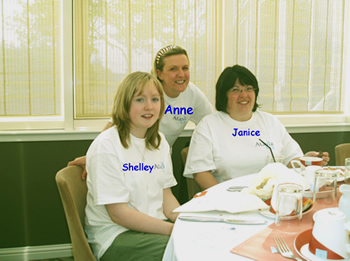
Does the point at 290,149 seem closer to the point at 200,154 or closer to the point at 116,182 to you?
the point at 200,154

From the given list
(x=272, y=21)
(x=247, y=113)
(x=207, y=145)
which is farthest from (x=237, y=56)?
(x=207, y=145)

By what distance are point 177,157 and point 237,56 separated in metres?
1.06

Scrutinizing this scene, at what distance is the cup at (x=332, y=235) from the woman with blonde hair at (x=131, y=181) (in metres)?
0.68

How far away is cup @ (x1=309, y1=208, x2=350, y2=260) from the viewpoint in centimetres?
76

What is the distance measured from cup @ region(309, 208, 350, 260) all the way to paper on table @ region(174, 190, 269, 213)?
1.16ft

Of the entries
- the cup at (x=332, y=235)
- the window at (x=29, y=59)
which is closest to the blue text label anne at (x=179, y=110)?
the window at (x=29, y=59)

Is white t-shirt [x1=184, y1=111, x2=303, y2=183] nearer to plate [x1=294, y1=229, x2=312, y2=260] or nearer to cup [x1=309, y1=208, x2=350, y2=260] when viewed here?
plate [x1=294, y1=229, x2=312, y2=260]

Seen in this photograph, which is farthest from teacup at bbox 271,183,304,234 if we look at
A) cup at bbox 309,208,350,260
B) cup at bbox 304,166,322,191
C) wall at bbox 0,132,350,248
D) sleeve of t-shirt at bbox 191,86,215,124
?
wall at bbox 0,132,350,248

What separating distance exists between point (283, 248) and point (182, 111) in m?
1.61

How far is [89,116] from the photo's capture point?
8.69ft

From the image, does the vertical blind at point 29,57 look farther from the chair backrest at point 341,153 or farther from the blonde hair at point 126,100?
the chair backrest at point 341,153

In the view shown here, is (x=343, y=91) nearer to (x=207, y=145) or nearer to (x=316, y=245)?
(x=207, y=145)

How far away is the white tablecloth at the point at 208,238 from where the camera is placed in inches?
33.3

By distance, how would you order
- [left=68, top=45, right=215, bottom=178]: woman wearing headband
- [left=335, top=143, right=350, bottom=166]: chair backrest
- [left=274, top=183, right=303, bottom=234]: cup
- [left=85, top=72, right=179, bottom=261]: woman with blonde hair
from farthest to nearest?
[left=335, top=143, right=350, bottom=166]: chair backrest → [left=68, top=45, right=215, bottom=178]: woman wearing headband → [left=85, top=72, right=179, bottom=261]: woman with blonde hair → [left=274, top=183, right=303, bottom=234]: cup
